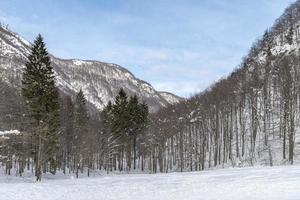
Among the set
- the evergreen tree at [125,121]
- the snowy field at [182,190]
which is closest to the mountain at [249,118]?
the evergreen tree at [125,121]

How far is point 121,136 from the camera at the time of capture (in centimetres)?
7462

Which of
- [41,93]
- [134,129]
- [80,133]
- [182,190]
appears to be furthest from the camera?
[134,129]

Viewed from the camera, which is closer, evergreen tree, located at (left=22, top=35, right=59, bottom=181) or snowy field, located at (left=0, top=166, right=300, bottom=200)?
snowy field, located at (left=0, top=166, right=300, bottom=200)

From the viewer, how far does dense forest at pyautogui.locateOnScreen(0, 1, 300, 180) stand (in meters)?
43.4

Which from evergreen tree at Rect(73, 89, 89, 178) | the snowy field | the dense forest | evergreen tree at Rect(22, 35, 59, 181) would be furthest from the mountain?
evergreen tree at Rect(22, 35, 59, 181)

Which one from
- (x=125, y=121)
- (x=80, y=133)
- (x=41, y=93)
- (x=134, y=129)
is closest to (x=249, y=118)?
(x=134, y=129)

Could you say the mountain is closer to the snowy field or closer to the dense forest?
the dense forest

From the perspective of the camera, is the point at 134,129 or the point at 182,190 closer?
the point at 182,190

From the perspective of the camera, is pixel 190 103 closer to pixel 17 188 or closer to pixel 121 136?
pixel 121 136

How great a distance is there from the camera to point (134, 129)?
77312 mm

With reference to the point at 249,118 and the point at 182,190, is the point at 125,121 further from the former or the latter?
the point at 182,190

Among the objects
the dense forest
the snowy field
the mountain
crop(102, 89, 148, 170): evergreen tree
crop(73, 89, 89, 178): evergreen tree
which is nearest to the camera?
the snowy field

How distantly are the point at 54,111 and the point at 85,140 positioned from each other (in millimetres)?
20763

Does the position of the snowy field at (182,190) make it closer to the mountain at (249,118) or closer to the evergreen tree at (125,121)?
the mountain at (249,118)
